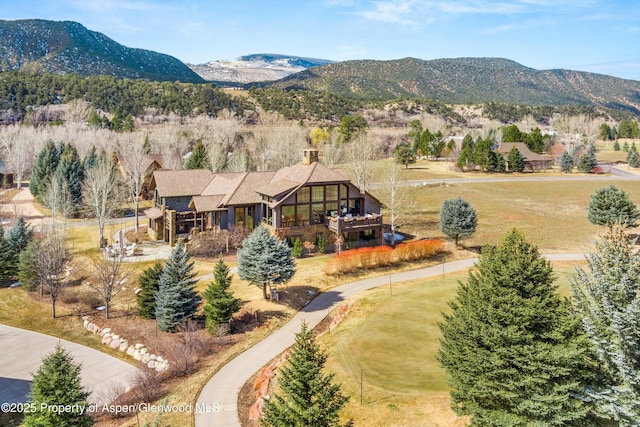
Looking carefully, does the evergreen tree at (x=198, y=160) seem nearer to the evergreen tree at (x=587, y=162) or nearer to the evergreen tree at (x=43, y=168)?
the evergreen tree at (x=43, y=168)

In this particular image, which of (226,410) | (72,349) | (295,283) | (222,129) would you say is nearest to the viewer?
(226,410)

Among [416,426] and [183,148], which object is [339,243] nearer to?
[416,426]

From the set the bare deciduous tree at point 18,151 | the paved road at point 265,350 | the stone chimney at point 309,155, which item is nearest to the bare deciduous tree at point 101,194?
the stone chimney at point 309,155

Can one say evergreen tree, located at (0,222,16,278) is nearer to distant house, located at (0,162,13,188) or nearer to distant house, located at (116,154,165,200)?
distant house, located at (116,154,165,200)

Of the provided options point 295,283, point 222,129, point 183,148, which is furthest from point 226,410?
point 222,129

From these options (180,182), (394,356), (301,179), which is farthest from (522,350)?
(180,182)

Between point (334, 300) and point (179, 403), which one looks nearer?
point (179, 403)

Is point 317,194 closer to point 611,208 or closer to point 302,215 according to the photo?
point 302,215
